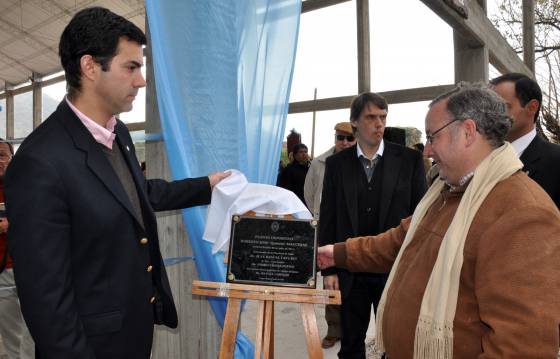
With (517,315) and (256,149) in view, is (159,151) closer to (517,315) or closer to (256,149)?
(256,149)

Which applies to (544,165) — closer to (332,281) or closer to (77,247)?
(332,281)

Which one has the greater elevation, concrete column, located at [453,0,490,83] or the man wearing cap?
concrete column, located at [453,0,490,83]

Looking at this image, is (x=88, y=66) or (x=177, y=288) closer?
(x=88, y=66)

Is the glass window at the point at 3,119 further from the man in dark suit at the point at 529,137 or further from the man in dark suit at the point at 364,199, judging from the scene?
the man in dark suit at the point at 529,137

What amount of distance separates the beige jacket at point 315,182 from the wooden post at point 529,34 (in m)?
4.49

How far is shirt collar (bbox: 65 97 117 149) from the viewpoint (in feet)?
4.54

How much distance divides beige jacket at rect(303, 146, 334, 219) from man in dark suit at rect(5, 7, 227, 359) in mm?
2612

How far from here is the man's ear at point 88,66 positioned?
52.1 inches

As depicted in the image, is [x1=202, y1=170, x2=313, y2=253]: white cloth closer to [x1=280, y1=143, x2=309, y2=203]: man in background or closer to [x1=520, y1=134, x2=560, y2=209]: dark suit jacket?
[x1=520, y1=134, x2=560, y2=209]: dark suit jacket

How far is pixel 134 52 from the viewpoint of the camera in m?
1.40

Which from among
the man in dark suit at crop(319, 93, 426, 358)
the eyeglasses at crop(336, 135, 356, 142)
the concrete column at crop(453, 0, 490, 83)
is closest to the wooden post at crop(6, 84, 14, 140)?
the eyeglasses at crop(336, 135, 356, 142)

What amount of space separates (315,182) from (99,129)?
9.42ft

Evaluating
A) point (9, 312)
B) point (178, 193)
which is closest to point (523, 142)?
point (178, 193)

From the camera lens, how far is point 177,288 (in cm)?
241
